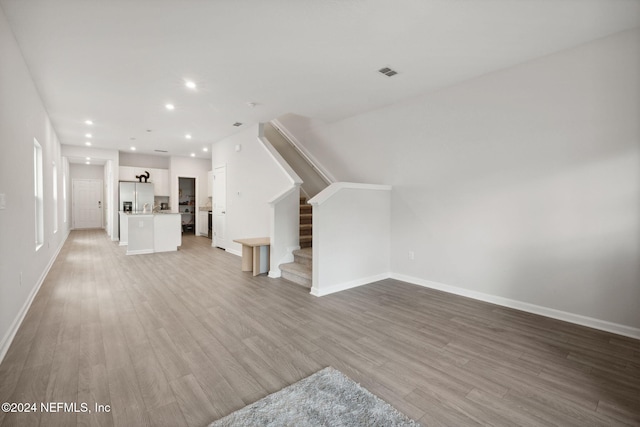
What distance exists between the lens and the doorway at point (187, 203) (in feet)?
36.4

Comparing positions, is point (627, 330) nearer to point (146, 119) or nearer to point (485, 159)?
point (485, 159)

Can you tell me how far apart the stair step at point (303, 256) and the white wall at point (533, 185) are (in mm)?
1389

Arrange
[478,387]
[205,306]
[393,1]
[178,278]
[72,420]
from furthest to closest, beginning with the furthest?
1. [178,278]
2. [205,306]
3. [393,1]
4. [478,387]
5. [72,420]

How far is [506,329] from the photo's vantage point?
2824 mm

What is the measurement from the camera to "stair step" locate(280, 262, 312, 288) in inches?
165

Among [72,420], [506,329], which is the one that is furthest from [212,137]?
[506,329]

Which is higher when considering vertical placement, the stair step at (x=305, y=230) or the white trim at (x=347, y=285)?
the stair step at (x=305, y=230)

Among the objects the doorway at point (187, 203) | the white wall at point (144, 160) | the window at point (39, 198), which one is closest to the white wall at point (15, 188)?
the window at point (39, 198)

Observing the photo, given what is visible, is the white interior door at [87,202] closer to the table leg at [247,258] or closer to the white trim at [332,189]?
the table leg at [247,258]

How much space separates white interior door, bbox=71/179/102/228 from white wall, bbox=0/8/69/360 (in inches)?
361

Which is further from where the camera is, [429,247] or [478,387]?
[429,247]

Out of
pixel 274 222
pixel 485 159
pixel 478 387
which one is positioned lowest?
pixel 478 387

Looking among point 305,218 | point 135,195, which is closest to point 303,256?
point 305,218

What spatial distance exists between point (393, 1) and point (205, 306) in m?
3.49
